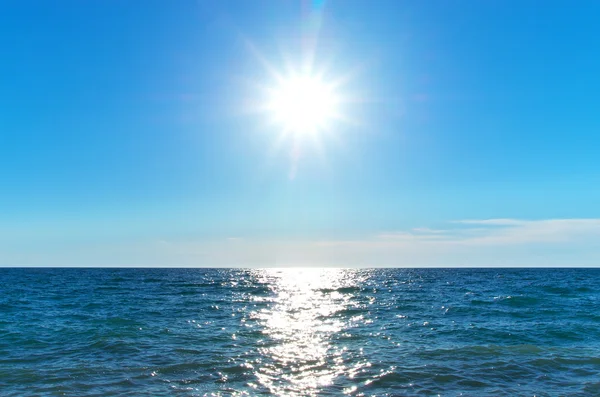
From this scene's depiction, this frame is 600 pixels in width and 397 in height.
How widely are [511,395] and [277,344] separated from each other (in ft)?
35.4

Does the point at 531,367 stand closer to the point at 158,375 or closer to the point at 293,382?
the point at 293,382

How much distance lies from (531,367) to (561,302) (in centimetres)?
2560

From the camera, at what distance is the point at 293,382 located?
549 inches

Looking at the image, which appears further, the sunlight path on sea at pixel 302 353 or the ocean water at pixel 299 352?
the sunlight path on sea at pixel 302 353

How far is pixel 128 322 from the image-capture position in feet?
83.9

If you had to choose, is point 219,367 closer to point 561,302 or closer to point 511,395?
point 511,395

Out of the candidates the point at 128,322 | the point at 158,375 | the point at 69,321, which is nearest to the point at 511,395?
the point at 158,375

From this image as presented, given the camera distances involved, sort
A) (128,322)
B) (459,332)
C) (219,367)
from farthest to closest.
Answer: (128,322) < (459,332) < (219,367)

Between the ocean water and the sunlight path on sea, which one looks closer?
the ocean water

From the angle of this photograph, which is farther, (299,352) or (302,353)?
(299,352)

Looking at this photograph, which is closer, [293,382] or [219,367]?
[293,382]

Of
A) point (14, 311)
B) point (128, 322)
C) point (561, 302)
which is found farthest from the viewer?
point (561, 302)

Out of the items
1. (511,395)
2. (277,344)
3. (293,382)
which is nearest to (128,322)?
(277,344)

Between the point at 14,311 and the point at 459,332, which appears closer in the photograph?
the point at 459,332
